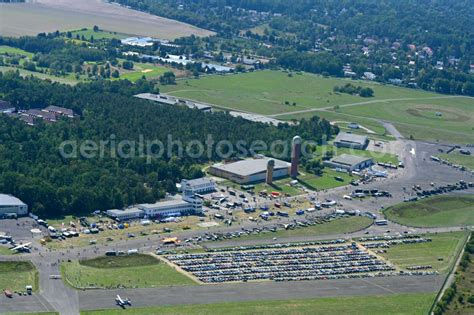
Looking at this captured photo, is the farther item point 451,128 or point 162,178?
point 451,128

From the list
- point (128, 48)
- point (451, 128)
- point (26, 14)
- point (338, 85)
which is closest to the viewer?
point (451, 128)

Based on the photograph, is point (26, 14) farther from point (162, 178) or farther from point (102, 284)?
point (102, 284)

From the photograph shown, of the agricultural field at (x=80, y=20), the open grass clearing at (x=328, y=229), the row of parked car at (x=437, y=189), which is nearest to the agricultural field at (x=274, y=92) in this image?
the row of parked car at (x=437, y=189)

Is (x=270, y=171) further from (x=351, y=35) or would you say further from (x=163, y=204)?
(x=351, y=35)

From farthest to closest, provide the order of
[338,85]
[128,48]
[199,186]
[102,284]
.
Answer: [128,48] → [338,85] → [199,186] → [102,284]

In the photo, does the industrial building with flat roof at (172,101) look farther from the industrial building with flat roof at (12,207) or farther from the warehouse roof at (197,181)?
the industrial building with flat roof at (12,207)

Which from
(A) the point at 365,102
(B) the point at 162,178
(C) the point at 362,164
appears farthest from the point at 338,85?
(B) the point at 162,178

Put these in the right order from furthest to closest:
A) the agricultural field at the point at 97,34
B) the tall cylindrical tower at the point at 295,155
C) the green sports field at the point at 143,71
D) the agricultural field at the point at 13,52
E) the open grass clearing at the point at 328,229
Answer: the agricultural field at the point at 97,34
the agricultural field at the point at 13,52
the green sports field at the point at 143,71
the tall cylindrical tower at the point at 295,155
the open grass clearing at the point at 328,229

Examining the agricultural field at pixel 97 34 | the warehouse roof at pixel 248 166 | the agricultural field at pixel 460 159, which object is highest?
the agricultural field at pixel 97 34
